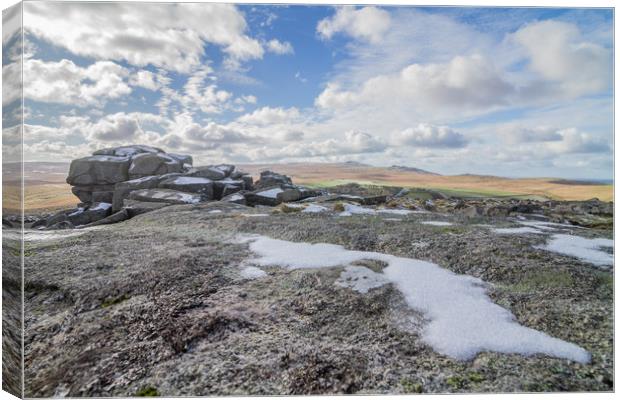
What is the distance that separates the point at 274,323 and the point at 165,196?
21.5 metres

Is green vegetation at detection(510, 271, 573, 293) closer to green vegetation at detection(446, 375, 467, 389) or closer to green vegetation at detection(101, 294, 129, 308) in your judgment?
green vegetation at detection(446, 375, 467, 389)

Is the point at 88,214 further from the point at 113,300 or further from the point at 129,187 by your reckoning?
the point at 113,300

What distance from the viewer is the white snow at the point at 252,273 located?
718 cm

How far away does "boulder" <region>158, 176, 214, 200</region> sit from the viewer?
2719 cm

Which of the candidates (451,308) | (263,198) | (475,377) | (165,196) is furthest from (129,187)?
(475,377)

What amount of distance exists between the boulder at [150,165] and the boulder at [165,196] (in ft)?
22.6

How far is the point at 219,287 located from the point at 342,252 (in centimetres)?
335

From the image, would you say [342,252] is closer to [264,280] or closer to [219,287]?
[264,280]

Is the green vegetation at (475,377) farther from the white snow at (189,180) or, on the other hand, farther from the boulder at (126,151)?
the boulder at (126,151)

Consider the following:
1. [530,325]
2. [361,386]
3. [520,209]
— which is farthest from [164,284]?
[520,209]

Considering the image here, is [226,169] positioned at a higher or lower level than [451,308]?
higher

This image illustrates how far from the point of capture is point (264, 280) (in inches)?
273

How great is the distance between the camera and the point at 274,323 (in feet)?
17.5

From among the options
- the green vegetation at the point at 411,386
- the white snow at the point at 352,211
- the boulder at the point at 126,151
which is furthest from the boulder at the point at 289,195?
the green vegetation at the point at 411,386
